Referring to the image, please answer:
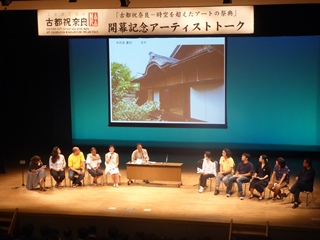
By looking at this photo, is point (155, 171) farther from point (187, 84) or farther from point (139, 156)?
point (187, 84)

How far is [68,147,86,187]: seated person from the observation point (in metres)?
10.7

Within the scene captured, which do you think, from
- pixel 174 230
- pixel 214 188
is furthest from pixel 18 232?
pixel 214 188

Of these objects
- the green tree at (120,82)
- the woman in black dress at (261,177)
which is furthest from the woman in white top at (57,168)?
→ the woman in black dress at (261,177)

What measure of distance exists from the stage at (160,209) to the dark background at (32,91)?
294cm

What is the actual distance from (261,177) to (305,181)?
0.81m

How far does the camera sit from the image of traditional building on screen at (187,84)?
12.8m

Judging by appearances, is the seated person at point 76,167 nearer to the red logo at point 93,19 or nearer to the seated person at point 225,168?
the red logo at point 93,19

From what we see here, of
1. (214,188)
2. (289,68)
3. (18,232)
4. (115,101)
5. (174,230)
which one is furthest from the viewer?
(115,101)

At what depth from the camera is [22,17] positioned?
12.8 m

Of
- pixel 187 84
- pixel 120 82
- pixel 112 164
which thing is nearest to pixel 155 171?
pixel 112 164

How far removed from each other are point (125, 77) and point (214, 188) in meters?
4.01

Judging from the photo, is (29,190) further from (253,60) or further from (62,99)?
(253,60)

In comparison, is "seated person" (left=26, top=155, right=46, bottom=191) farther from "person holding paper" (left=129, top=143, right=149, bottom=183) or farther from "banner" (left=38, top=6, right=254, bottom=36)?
"banner" (left=38, top=6, right=254, bottom=36)

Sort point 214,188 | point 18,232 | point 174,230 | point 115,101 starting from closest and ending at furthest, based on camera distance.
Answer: point 18,232 → point 174,230 → point 214,188 → point 115,101
